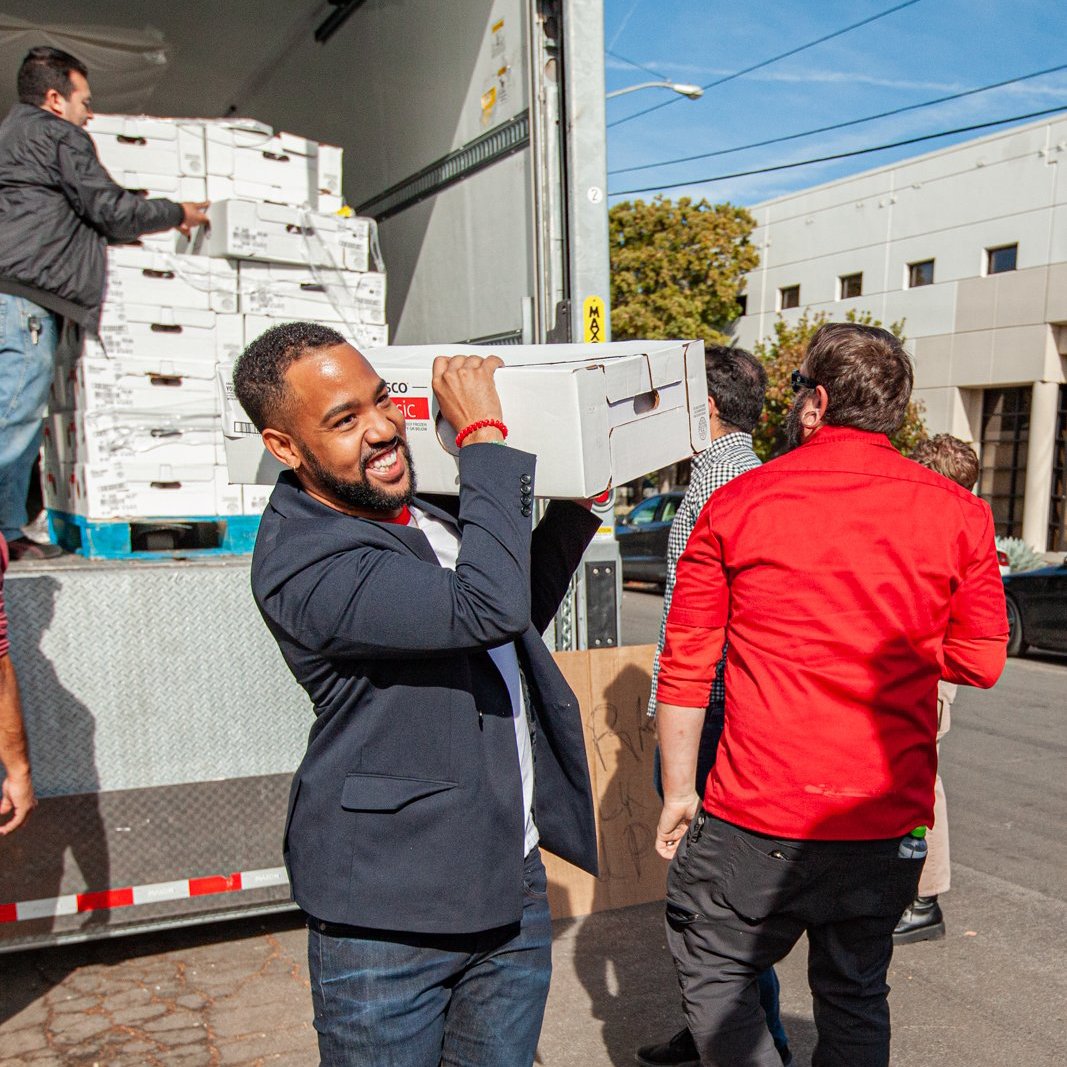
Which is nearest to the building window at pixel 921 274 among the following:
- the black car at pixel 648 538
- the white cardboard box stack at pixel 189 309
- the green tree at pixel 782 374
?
the green tree at pixel 782 374

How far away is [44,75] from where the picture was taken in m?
4.14

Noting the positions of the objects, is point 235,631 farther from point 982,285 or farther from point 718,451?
point 982,285

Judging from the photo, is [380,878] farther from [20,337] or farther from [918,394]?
[918,394]

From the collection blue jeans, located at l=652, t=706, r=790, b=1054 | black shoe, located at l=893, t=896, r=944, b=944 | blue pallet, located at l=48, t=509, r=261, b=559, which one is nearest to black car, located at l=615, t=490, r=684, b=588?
black shoe, located at l=893, t=896, r=944, b=944

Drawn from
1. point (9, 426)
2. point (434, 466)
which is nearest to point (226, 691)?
point (9, 426)

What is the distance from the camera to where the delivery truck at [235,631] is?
3457 mm

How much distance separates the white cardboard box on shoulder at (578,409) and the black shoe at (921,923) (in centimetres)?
250

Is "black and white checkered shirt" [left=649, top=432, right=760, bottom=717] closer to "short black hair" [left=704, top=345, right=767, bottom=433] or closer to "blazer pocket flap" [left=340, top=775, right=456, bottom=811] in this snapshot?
"short black hair" [left=704, top=345, right=767, bottom=433]

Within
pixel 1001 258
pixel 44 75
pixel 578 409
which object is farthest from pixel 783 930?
pixel 1001 258

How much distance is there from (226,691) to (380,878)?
2010mm

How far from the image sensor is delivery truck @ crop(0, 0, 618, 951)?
11.3ft

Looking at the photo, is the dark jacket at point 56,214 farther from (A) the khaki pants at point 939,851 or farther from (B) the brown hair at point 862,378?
(A) the khaki pants at point 939,851

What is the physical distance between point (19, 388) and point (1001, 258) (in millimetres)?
23442

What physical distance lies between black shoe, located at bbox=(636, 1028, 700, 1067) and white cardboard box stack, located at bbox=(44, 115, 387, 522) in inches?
95.2
